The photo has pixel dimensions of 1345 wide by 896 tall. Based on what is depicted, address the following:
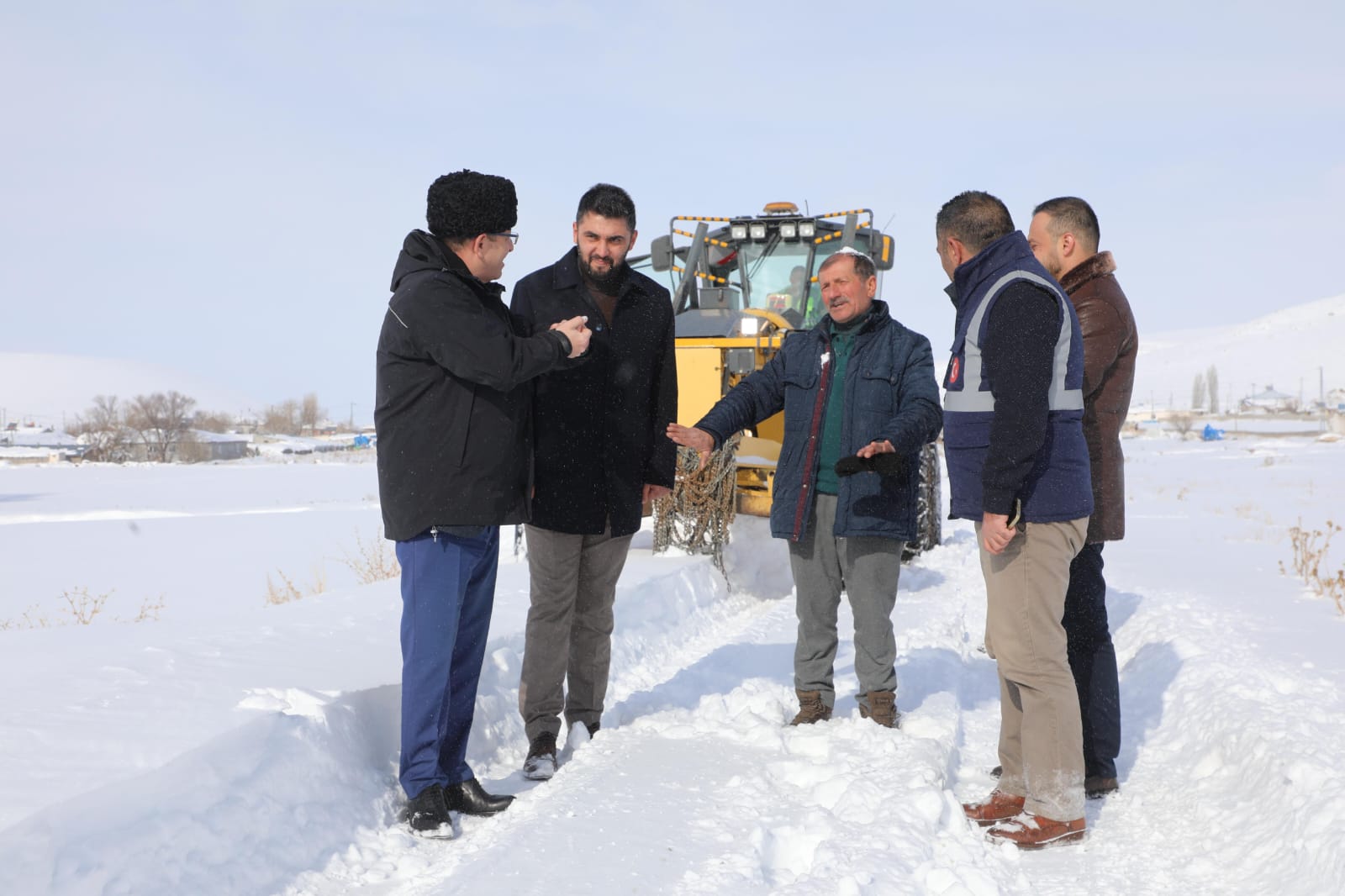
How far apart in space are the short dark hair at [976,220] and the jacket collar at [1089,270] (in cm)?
44

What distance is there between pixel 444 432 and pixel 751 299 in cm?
632

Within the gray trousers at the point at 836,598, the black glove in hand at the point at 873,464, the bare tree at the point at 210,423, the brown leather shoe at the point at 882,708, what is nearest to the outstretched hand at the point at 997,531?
the black glove in hand at the point at 873,464

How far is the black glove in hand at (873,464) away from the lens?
367cm

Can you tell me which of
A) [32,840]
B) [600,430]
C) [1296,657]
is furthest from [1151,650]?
[32,840]

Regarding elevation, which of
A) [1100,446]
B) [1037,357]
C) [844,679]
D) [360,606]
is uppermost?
[1037,357]

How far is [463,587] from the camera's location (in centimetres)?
312

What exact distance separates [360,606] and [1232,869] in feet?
13.0

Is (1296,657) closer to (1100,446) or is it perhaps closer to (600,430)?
(1100,446)

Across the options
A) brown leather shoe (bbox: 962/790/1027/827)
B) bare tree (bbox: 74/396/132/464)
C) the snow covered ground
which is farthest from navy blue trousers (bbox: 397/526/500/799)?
bare tree (bbox: 74/396/132/464)

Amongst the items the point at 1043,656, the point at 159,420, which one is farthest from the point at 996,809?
the point at 159,420

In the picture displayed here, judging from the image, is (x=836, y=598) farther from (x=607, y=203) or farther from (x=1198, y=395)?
(x=1198, y=395)

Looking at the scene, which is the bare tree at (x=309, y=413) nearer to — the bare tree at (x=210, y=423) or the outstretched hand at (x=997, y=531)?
the bare tree at (x=210, y=423)

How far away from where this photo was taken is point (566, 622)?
12.2ft

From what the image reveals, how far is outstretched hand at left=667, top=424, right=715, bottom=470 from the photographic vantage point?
150 inches
